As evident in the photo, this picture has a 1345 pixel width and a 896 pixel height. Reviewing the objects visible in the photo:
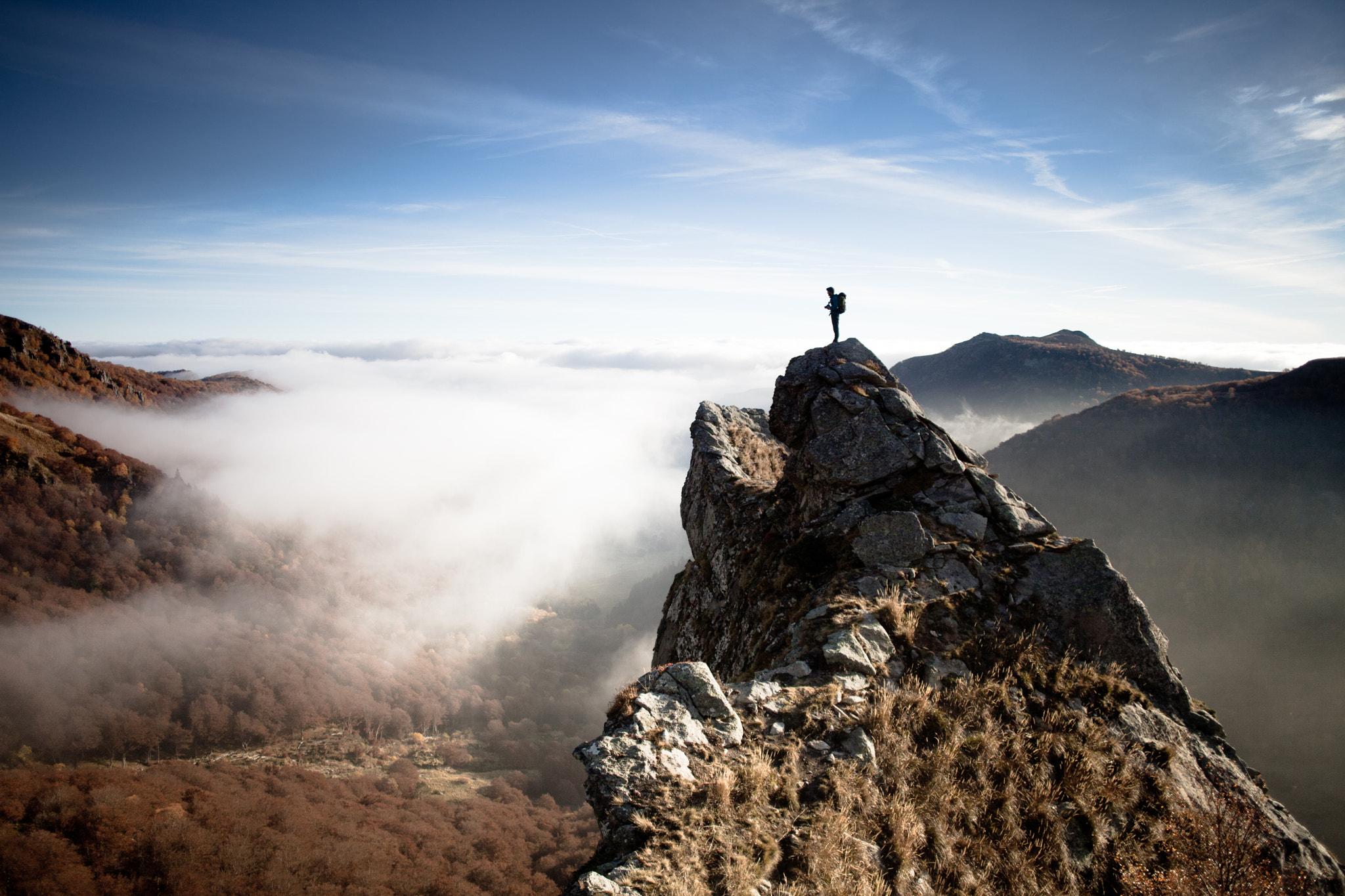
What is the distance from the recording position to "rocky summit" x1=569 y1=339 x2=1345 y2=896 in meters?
5.70

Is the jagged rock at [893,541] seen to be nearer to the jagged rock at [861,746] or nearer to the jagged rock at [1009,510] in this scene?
the jagged rock at [1009,510]

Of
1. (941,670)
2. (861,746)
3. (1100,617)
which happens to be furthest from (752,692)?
(1100,617)

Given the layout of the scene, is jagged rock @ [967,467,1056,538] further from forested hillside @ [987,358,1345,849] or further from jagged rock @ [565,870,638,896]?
forested hillside @ [987,358,1345,849]

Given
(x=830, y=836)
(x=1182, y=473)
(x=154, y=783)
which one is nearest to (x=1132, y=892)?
(x=830, y=836)

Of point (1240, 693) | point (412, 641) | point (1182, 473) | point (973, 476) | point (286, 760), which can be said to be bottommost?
point (412, 641)

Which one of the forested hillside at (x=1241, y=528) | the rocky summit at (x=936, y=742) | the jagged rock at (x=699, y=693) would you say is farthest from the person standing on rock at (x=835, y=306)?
the forested hillside at (x=1241, y=528)

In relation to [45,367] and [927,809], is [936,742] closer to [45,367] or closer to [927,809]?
[927,809]

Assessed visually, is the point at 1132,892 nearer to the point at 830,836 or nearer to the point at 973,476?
the point at 830,836

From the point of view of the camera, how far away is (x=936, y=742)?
7.32 meters

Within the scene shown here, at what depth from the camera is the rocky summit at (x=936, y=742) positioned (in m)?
5.70

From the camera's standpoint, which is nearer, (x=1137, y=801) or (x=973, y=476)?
(x=1137, y=801)

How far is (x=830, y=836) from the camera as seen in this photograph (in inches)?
221

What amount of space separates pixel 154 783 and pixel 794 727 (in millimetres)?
119141

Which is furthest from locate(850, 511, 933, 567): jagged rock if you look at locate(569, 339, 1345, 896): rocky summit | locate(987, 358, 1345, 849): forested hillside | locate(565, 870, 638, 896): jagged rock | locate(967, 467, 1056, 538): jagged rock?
locate(987, 358, 1345, 849): forested hillside
